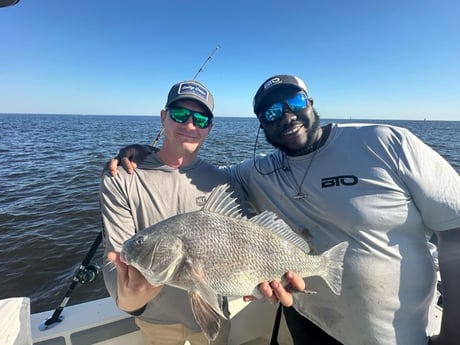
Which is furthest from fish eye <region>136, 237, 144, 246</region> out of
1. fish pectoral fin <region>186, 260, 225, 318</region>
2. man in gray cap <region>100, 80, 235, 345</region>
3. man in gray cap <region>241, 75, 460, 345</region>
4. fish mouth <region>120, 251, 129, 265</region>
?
man in gray cap <region>241, 75, 460, 345</region>

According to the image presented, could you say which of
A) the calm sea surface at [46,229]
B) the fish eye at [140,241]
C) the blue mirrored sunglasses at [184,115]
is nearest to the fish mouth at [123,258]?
the fish eye at [140,241]

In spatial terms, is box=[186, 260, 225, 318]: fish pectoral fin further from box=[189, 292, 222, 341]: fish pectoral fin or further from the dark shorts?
the dark shorts

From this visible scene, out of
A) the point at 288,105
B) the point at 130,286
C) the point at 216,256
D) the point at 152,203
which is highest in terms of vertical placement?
Answer: the point at 288,105

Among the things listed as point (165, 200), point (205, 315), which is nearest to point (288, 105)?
point (165, 200)

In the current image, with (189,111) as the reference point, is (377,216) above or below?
below

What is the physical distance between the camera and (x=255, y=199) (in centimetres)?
279

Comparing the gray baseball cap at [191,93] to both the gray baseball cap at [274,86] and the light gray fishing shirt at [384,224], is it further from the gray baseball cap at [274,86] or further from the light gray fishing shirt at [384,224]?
the light gray fishing shirt at [384,224]

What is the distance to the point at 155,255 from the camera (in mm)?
1920

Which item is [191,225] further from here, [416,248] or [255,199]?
[416,248]

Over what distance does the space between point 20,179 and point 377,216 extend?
1614 centimetres

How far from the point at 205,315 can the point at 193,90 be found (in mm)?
1983

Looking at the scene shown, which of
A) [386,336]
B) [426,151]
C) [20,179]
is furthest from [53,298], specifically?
[20,179]

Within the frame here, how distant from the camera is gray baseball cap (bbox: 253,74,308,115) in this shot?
2562 mm

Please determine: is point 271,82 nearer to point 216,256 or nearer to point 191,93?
point 191,93
